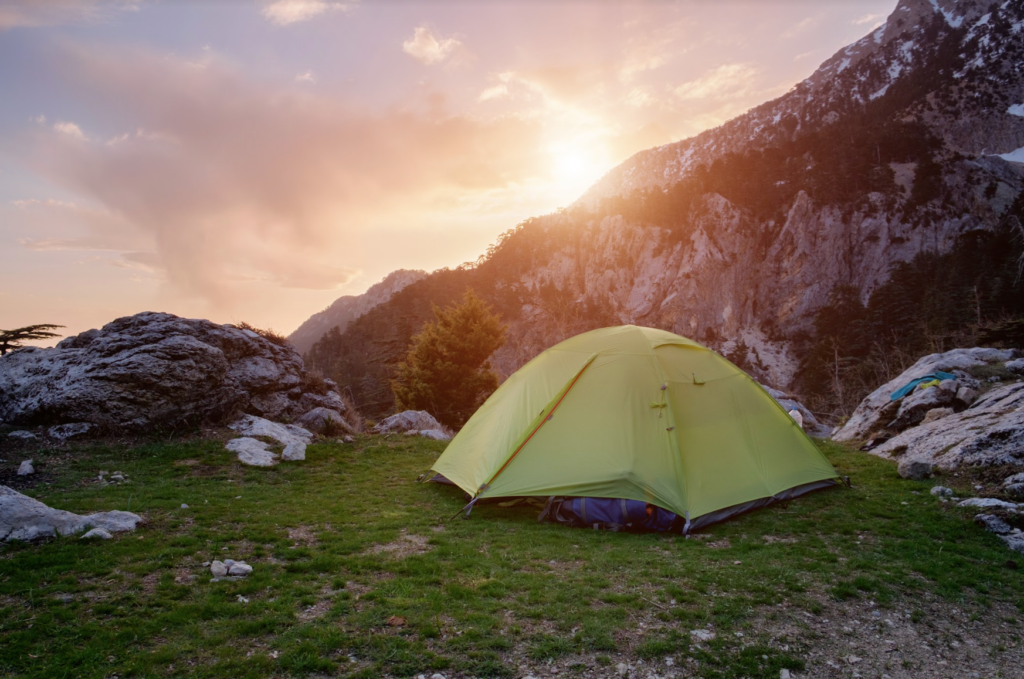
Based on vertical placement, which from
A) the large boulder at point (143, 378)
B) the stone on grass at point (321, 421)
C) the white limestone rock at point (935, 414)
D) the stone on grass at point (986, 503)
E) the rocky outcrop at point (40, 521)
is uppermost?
the large boulder at point (143, 378)

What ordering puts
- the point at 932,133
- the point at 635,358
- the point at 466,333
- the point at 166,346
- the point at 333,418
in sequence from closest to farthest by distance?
the point at 635,358, the point at 166,346, the point at 333,418, the point at 466,333, the point at 932,133

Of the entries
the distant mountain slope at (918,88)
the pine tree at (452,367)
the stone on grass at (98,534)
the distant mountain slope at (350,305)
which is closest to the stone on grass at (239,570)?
the stone on grass at (98,534)

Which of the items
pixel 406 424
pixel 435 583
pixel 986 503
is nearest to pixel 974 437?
pixel 986 503

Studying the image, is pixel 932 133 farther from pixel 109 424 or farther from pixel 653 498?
pixel 109 424

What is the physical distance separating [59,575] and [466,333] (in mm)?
19509

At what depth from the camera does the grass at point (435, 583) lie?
13.0 ft

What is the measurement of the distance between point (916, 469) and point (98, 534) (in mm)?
12729

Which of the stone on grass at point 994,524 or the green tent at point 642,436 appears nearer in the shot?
the stone on grass at point 994,524

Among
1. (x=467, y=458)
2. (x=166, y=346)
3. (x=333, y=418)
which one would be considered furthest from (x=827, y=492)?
(x=166, y=346)

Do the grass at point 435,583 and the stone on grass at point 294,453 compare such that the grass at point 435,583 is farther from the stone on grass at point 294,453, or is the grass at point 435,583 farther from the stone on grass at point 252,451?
the stone on grass at point 294,453

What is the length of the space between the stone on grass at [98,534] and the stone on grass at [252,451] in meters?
4.35

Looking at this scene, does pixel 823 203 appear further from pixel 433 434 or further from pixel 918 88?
pixel 433 434

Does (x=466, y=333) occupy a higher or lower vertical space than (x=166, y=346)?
higher

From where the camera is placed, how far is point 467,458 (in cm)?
882
